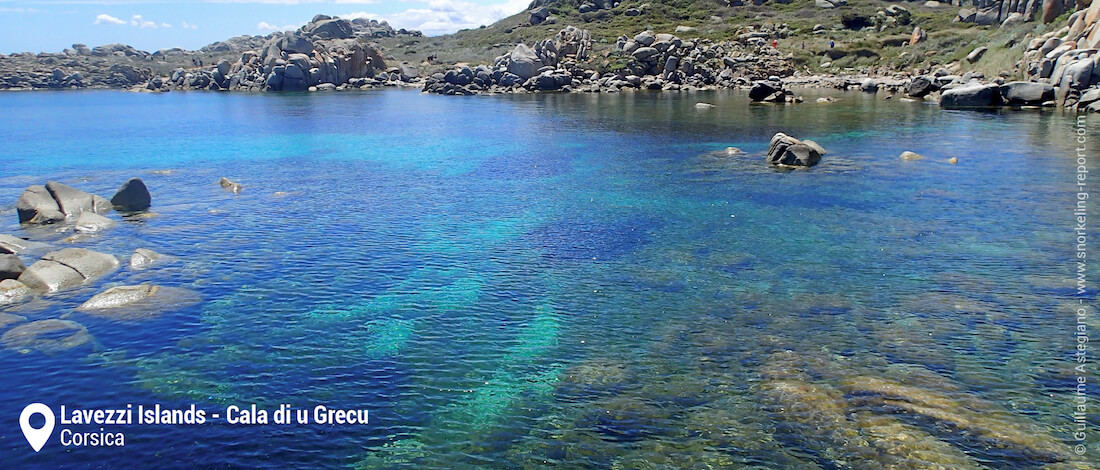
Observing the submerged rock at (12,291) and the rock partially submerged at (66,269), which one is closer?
the submerged rock at (12,291)

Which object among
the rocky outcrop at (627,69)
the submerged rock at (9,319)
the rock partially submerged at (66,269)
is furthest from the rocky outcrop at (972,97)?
the submerged rock at (9,319)

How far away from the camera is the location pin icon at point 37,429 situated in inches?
620

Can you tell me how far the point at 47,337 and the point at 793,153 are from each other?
41.4m

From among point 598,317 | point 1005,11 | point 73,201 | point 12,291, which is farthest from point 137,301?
point 1005,11

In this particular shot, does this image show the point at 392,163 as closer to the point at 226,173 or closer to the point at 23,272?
the point at 226,173

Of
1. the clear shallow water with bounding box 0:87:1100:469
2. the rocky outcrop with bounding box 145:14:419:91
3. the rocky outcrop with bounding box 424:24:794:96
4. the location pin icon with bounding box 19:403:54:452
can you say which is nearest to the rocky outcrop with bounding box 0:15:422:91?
the rocky outcrop with bounding box 145:14:419:91

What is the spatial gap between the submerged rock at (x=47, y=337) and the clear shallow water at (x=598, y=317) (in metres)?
0.52

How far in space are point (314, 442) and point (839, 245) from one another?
22166 mm

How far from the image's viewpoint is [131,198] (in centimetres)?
3806

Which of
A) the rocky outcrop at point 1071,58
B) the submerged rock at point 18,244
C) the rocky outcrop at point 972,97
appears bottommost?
the submerged rock at point 18,244

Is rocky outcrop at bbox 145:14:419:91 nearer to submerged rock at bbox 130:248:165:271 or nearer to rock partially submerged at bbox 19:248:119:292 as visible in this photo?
submerged rock at bbox 130:248:165:271

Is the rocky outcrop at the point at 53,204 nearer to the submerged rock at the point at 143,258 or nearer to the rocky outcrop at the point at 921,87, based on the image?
the submerged rock at the point at 143,258

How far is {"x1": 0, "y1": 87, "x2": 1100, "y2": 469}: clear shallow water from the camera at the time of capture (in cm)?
1562

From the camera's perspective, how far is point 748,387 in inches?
696
